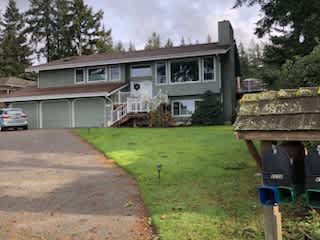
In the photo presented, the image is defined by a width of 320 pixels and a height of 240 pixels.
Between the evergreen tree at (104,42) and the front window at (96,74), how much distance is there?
24.9 m

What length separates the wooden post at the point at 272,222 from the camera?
11.3 feet

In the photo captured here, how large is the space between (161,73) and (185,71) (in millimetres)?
1806

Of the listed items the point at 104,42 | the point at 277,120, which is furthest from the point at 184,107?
the point at 104,42

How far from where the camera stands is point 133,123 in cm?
2594

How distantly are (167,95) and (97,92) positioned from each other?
4810 mm

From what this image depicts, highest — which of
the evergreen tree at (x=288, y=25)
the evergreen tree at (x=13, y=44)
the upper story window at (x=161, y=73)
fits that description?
the evergreen tree at (x=13, y=44)

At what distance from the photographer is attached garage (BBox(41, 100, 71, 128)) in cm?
2878

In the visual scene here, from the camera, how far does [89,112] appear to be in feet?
91.6

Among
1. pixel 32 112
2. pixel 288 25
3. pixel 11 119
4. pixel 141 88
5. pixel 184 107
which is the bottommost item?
pixel 11 119

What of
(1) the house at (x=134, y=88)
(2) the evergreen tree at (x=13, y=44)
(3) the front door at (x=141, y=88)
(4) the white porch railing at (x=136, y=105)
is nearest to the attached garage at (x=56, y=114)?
(1) the house at (x=134, y=88)

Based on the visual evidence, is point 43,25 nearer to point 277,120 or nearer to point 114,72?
point 114,72

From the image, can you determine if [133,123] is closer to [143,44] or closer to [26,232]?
[26,232]

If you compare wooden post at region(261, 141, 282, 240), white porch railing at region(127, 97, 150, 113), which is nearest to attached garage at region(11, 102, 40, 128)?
white porch railing at region(127, 97, 150, 113)

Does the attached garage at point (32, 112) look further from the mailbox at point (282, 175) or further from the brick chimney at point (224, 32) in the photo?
the mailbox at point (282, 175)
